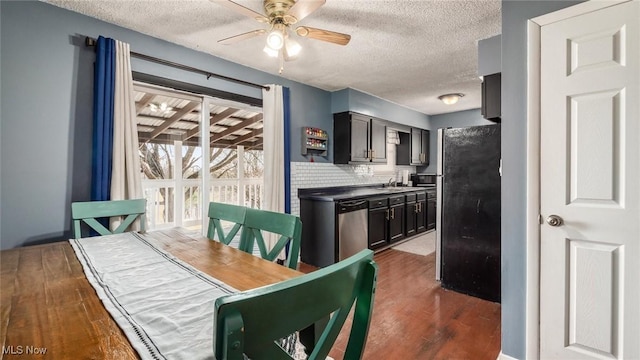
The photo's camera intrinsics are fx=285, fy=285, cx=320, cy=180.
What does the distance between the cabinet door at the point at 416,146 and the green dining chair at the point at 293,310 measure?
557cm

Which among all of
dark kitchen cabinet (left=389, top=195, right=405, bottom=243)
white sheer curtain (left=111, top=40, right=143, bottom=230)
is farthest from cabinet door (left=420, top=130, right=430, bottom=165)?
white sheer curtain (left=111, top=40, right=143, bottom=230)

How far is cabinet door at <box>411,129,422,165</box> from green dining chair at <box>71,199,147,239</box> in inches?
198

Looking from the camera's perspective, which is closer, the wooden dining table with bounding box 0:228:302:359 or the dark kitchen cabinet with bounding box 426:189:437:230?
the wooden dining table with bounding box 0:228:302:359

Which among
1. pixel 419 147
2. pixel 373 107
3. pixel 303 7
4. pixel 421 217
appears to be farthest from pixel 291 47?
pixel 419 147

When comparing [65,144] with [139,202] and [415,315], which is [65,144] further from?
[415,315]

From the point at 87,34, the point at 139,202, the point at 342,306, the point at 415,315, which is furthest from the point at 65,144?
the point at 415,315

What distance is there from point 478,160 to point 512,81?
3.92 ft

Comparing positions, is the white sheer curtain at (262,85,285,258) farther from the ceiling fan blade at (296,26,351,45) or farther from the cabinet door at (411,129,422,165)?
the cabinet door at (411,129,422,165)

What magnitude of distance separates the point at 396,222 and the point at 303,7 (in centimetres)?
351

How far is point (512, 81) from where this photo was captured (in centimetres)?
172

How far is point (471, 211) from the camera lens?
283cm

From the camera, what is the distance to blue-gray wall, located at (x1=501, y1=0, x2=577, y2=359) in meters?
1.67

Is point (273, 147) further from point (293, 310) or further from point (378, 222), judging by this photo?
point (293, 310)

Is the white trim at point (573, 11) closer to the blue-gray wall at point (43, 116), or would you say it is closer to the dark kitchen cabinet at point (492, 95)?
the dark kitchen cabinet at point (492, 95)
